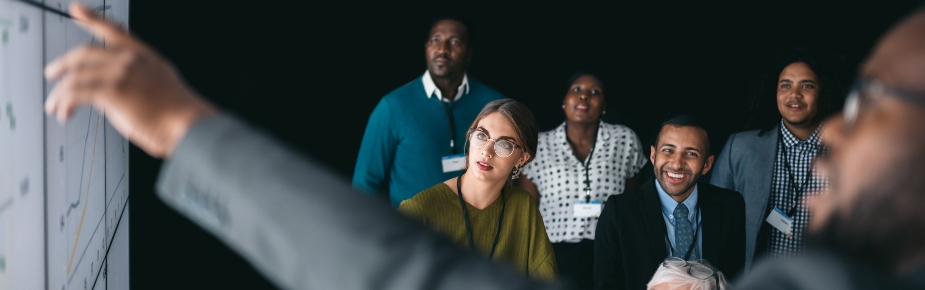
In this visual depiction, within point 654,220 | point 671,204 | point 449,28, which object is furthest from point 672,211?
point 449,28

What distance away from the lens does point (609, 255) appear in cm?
247

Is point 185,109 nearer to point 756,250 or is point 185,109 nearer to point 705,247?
point 705,247

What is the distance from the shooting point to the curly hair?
2.96 metres

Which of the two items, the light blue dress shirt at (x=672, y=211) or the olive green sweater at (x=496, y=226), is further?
the light blue dress shirt at (x=672, y=211)

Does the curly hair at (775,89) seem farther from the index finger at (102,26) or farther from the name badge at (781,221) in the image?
the index finger at (102,26)

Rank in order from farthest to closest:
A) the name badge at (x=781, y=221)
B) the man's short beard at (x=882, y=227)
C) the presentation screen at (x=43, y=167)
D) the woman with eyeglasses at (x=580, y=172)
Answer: the woman with eyeglasses at (x=580, y=172)
the name badge at (x=781, y=221)
the presentation screen at (x=43, y=167)
the man's short beard at (x=882, y=227)

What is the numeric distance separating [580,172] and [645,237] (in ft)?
2.53

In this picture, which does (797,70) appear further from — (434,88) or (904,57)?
(904,57)

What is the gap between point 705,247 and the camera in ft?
8.18

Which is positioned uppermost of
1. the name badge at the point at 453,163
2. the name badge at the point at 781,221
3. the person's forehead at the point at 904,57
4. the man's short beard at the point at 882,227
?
the person's forehead at the point at 904,57

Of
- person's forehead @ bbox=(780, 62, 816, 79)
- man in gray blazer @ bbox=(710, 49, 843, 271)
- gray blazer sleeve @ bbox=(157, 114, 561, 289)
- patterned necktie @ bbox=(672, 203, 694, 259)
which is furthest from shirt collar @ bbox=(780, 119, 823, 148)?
gray blazer sleeve @ bbox=(157, 114, 561, 289)

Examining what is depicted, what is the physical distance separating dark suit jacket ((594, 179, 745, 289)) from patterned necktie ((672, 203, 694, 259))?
55 mm

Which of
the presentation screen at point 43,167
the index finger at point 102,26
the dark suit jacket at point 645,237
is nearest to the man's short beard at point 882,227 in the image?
the index finger at point 102,26

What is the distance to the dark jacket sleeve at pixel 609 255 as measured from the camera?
2.45 metres
